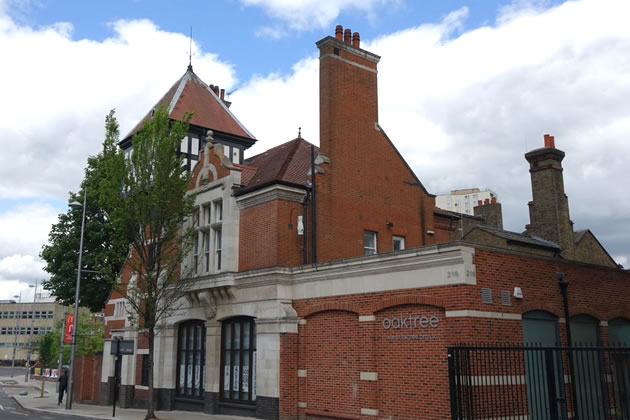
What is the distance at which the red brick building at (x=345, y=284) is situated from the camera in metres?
15.7

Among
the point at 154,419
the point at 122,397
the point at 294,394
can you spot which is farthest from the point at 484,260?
the point at 122,397

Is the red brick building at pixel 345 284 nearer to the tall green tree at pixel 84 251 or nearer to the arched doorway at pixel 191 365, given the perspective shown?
the arched doorway at pixel 191 365

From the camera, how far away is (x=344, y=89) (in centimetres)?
2389

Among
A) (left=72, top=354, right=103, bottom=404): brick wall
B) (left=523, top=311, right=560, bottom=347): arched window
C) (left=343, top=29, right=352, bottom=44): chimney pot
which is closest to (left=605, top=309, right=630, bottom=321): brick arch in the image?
(left=523, top=311, right=560, bottom=347): arched window

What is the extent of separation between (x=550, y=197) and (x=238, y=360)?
1659 centimetres

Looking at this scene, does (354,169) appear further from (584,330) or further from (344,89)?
(584,330)

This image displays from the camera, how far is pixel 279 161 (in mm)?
24109

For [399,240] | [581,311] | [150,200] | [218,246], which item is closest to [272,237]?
[218,246]

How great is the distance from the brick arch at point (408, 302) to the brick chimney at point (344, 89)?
25.8ft

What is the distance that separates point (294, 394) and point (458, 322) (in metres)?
7.12

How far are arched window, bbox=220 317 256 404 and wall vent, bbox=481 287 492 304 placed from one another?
919 centimetres

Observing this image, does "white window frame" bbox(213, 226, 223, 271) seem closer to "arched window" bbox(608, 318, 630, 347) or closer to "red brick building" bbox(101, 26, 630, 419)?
"red brick building" bbox(101, 26, 630, 419)

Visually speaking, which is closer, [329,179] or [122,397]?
[329,179]

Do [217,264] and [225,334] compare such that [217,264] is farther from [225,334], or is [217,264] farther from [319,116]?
[319,116]
